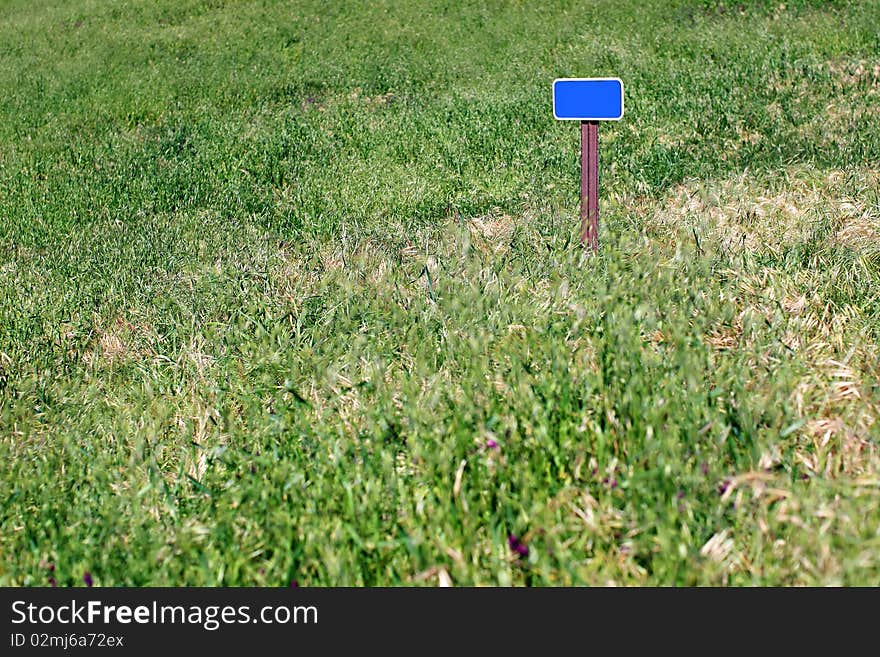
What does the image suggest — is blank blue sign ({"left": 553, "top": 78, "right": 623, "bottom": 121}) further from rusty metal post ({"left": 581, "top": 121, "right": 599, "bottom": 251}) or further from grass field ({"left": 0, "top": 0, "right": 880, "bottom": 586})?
grass field ({"left": 0, "top": 0, "right": 880, "bottom": 586})

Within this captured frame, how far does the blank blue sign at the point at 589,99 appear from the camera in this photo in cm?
466

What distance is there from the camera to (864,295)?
4.15 meters

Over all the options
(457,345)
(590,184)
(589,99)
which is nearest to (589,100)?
(589,99)

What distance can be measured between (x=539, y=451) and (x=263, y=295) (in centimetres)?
291

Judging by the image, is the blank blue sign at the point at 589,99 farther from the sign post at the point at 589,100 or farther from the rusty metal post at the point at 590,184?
the rusty metal post at the point at 590,184

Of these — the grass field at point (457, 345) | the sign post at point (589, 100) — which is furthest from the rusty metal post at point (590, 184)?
the grass field at point (457, 345)

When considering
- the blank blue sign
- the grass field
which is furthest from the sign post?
the grass field

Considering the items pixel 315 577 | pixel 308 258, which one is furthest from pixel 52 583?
pixel 308 258

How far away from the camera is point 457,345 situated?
3846 millimetres

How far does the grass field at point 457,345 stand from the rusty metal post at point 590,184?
155mm

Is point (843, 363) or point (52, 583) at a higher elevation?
point (843, 363)

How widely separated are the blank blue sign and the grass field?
0.84 metres

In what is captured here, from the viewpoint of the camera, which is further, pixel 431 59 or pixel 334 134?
pixel 431 59

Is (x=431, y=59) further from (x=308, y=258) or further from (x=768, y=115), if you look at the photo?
(x=308, y=258)
